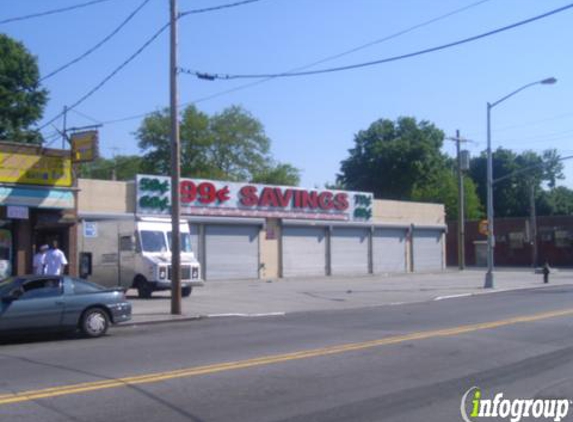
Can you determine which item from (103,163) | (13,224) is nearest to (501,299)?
(13,224)

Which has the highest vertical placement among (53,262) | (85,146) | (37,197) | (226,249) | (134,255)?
(85,146)

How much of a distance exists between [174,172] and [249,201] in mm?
20593

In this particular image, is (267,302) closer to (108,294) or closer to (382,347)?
(108,294)

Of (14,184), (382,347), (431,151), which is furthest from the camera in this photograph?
(431,151)

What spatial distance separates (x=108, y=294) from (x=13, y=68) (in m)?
36.9

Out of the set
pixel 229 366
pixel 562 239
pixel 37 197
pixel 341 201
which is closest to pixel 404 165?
pixel 562 239

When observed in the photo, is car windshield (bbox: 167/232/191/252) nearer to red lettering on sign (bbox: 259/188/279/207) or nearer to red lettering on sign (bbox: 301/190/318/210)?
red lettering on sign (bbox: 259/188/279/207)

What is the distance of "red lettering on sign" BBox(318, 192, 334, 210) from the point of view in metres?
44.8

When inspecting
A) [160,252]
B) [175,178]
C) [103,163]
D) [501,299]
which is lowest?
[501,299]

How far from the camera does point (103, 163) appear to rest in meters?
82.9

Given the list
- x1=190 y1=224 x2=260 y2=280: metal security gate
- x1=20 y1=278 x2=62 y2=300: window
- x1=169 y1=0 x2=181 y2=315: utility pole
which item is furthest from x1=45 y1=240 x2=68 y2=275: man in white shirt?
x1=190 y1=224 x2=260 y2=280: metal security gate

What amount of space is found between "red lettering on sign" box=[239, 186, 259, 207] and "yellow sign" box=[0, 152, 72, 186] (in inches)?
672

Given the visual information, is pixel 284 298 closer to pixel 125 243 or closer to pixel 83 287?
pixel 125 243

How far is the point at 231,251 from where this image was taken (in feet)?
130
